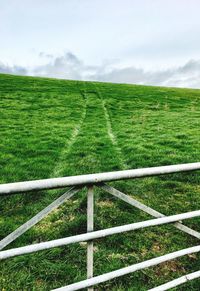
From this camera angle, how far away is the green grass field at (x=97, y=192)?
5.02 m

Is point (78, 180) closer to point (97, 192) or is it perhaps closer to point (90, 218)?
point (90, 218)

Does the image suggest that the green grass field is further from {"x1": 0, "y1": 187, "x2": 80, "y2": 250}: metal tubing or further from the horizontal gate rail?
{"x1": 0, "y1": 187, "x2": 80, "y2": 250}: metal tubing

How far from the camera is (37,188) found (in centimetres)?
271

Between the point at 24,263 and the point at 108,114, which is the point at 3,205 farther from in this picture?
the point at 108,114

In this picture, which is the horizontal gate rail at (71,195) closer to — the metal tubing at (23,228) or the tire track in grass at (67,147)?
the metal tubing at (23,228)

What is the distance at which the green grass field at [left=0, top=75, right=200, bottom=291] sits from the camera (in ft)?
16.5

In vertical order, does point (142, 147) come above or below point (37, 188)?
below

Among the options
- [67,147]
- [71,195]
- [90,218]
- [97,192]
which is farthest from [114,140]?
[71,195]

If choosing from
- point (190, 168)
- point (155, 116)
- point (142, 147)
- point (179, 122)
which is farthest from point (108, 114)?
point (190, 168)

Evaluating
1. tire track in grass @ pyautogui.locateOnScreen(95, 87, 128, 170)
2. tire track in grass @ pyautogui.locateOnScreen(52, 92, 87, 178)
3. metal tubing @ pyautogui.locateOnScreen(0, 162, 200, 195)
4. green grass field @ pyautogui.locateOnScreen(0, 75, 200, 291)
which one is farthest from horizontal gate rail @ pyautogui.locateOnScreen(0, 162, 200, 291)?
tire track in grass @ pyautogui.locateOnScreen(95, 87, 128, 170)

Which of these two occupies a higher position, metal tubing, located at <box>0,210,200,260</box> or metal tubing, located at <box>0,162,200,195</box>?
metal tubing, located at <box>0,162,200,195</box>

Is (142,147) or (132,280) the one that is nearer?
(132,280)

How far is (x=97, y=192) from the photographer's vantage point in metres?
8.19

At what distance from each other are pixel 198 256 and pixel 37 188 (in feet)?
12.7
